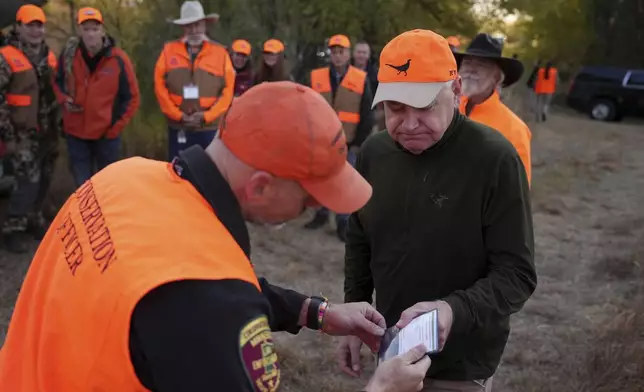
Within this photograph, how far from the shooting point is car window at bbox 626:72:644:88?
19234mm

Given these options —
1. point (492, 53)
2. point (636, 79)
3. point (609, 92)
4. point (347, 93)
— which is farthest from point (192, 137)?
point (636, 79)

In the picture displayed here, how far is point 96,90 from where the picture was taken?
22.4ft

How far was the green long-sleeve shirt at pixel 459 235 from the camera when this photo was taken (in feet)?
7.82

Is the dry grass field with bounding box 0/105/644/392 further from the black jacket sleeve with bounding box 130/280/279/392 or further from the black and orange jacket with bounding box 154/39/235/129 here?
the black jacket sleeve with bounding box 130/280/279/392

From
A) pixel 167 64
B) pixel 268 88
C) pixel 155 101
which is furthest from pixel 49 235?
pixel 155 101

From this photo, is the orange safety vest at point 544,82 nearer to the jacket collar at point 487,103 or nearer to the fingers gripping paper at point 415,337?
the jacket collar at point 487,103

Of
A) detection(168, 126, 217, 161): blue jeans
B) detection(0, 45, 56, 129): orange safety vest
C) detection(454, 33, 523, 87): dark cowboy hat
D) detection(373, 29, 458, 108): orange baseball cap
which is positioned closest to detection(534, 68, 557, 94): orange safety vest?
detection(168, 126, 217, 161): blue jeans

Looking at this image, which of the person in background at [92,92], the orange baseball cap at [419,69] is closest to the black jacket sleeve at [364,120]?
the person in background at [92,92]

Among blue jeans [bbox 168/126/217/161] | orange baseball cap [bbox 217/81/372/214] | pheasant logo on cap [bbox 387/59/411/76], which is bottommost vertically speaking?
blue jeans [bbox 168/126/217/161]

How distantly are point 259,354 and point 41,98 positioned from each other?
605 centimetres

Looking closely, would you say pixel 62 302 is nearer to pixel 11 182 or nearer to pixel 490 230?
pixel 490 230

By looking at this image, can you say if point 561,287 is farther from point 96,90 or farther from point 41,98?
point 41,98

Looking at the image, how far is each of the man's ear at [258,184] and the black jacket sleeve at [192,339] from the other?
324mm

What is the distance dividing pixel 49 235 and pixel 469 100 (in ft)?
9.48
